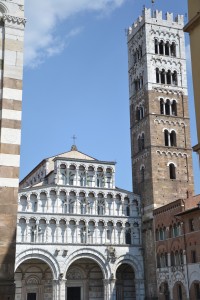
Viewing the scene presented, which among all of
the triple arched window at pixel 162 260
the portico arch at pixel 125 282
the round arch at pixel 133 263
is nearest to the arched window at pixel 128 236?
the round arch at pixel 133 263

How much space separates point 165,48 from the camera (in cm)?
4791

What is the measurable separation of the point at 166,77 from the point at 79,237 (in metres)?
18.8

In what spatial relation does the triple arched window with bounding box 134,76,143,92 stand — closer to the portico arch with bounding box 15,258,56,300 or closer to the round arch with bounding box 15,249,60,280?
the round arch with bounding box 15,249,60,280

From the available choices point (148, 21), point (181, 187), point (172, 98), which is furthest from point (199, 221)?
point (148, 21)

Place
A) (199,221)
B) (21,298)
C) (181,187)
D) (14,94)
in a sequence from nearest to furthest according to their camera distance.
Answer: (14,94)
(199,221)
(21,298)
(181,187)

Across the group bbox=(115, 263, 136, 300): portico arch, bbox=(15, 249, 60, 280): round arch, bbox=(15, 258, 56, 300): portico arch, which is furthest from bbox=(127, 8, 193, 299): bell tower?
bbox=(15, 258, 56, 300): portico arch

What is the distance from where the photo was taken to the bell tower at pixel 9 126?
11562mm

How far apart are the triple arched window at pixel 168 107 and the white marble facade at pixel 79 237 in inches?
310

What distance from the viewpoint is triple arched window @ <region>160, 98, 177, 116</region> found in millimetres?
45188

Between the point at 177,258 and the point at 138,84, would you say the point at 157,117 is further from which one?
the point at 177,258

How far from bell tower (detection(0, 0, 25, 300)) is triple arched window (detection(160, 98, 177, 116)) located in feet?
107

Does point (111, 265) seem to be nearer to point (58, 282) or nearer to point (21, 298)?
point (58, 282)

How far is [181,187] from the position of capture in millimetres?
42719

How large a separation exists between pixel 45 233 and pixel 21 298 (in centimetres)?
631
